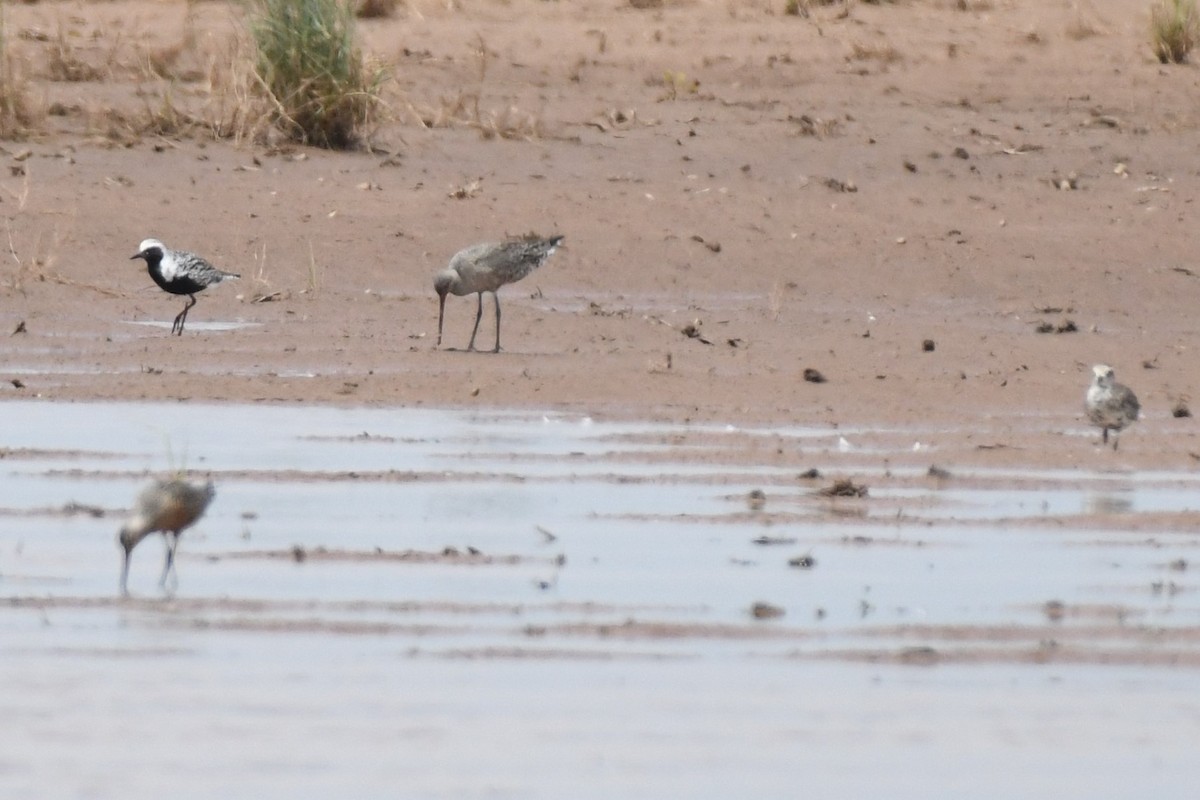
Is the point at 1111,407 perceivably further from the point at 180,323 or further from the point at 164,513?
the point at 180,323

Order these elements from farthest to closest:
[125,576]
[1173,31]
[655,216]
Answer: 1. [1173,31]
2. [655,216]
3. [125,576]

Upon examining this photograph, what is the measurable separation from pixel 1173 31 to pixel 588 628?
17006 mm

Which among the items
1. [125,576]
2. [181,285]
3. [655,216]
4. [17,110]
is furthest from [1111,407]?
[17,110]

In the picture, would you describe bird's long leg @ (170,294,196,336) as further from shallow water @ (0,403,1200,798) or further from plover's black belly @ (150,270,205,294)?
shallow water @ (0,403,1200,798)

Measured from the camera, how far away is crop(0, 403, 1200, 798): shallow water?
6449 millimetres

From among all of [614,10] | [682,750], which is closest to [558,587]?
[682,750]

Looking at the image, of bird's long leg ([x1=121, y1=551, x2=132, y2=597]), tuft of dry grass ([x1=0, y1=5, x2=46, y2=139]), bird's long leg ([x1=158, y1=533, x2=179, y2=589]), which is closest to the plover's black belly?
tuft of dry grass ([x1=0, y1=5, x2=46, y2=139])

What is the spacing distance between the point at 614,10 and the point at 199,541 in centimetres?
1660

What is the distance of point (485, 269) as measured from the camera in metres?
15.1

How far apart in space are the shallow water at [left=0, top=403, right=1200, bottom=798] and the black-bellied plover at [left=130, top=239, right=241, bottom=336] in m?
4.12

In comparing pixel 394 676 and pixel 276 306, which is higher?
pixel 394 676

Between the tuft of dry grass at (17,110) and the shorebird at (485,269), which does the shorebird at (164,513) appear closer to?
the shorebird at (485,269)

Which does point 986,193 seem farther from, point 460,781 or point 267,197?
point 460,781

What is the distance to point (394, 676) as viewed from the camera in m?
7.20
